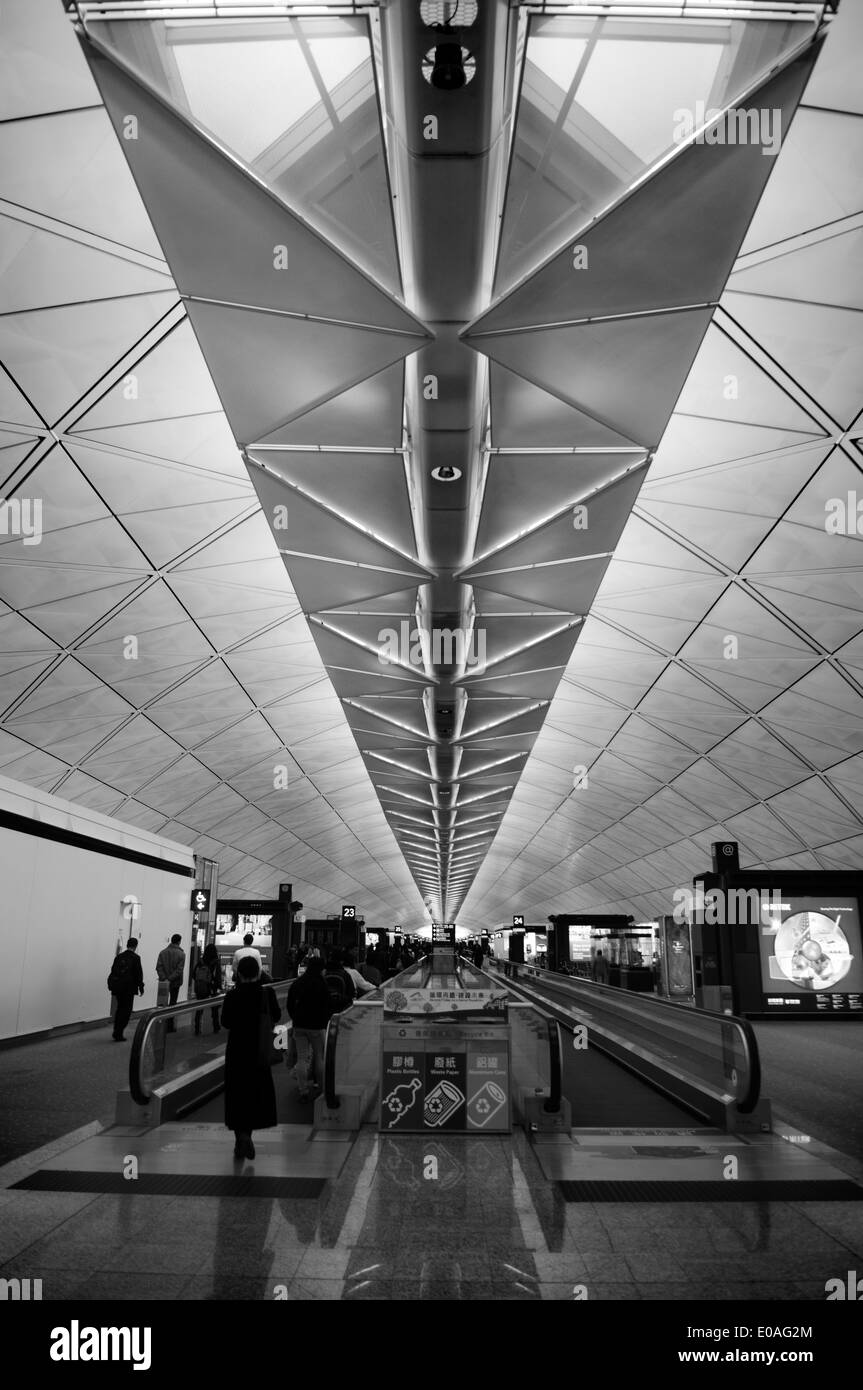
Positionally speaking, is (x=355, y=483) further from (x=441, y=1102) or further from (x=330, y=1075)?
(x=441, y=1102)

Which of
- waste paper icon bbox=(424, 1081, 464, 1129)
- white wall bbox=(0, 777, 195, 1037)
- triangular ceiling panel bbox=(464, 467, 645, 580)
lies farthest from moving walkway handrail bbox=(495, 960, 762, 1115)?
white wall bbox=(0, 777, 195, 1037)

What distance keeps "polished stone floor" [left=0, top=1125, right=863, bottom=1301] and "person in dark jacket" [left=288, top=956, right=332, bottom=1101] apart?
3.63 m

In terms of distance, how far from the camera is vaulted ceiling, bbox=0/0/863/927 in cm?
786

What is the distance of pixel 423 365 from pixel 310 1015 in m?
8.68

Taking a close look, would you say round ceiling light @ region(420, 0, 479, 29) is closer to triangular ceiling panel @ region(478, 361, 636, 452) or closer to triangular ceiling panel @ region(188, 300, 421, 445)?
triangular ceiling panel @ region(188, 300, 421, 445)

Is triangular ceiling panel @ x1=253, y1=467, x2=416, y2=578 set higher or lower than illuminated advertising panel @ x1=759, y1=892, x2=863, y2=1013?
higher

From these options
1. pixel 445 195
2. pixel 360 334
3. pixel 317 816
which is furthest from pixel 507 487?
pixel 317 816

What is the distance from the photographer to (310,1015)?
12.4m

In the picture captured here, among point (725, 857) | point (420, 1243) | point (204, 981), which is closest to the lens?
point (420, 1243)

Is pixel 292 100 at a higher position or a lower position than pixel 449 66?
higher

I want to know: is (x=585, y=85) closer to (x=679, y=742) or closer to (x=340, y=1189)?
(x=340, y=1189)

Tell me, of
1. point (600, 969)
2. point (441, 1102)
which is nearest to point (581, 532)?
point (441, 1102)

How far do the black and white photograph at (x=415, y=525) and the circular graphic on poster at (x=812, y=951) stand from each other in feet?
13.3

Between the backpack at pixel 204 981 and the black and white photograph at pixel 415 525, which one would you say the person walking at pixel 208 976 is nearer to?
the backpack at pixel 204 981
